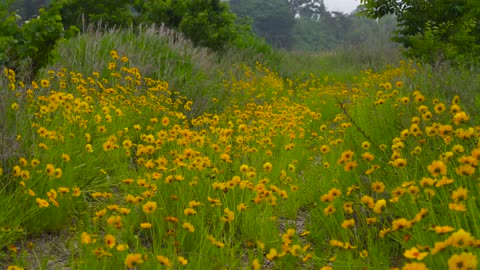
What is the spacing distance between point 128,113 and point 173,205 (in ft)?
7.31

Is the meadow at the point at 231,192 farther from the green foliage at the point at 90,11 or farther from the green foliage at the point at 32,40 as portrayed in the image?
the green foliage at the point at 90,11

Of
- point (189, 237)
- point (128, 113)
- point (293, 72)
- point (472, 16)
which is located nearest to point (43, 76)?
point (128, 113)

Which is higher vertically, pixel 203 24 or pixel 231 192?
pixel 203 24

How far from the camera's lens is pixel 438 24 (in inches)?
348

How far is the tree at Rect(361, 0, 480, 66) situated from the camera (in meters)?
8.43

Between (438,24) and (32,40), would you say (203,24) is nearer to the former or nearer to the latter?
(438,24)

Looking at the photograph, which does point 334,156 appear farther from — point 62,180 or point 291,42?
point 291,42

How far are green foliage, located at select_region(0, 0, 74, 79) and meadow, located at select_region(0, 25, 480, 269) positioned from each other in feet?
1.26

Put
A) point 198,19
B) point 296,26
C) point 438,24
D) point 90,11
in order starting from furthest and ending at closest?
point 296,26 → point 90,11 → point 198,19 → point 438,24

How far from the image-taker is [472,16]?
8539 millimetres

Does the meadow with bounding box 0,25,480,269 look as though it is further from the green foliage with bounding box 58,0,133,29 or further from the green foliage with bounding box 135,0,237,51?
the green foliage with bounding box 58,0,133,29

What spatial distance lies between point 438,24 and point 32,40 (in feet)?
23.8

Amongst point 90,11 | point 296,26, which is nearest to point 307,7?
point 296,26

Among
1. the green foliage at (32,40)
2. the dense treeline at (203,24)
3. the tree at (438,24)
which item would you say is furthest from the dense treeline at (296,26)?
the green foliage at (32,40)
